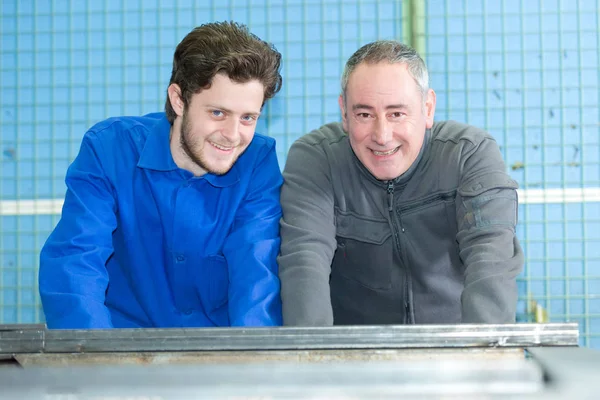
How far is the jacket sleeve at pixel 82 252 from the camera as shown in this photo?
1.37 metres

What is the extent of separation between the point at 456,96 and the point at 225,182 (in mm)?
1183

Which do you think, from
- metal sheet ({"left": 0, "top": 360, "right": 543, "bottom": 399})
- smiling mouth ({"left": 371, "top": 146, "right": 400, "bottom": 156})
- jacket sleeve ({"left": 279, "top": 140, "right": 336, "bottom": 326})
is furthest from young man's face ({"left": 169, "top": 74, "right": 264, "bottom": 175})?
metal sheet ({"left": 0, "top": 360, "right": 543, "bottom": 399})

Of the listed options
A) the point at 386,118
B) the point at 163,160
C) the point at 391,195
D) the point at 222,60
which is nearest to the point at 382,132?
the point at 386,118

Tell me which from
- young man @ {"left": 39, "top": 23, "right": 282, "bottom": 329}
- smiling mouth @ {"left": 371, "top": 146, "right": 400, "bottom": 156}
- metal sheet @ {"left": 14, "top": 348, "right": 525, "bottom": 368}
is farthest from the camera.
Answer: smiling mouth @ {"left": 371, "top": 146, "right": 400, "bottom": 156}

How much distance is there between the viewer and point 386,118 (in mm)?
1602

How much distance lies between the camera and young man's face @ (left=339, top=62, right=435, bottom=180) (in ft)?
5.22

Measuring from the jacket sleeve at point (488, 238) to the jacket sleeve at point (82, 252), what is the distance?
2.27 ft

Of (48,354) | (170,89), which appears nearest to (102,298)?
(170,89)

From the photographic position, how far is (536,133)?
2.51m

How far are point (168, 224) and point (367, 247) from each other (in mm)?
437

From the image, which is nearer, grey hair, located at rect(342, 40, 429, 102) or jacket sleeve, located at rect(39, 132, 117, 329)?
jacket sleeve, located at rect(39, 132, 117, 329)

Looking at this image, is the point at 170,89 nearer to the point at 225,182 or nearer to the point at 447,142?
the point at 225,182

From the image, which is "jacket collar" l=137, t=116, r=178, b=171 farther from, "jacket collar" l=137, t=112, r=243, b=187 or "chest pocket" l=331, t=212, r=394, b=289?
"chest pocket" l=331, t=212, r=394, b=289

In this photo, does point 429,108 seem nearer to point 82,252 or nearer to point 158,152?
point 158,152
